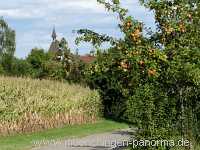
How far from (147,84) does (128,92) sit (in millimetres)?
1454

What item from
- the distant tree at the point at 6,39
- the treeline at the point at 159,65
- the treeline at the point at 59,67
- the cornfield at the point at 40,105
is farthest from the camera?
the distant tree at the point at 6,39

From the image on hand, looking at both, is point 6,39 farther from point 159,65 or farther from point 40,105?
point 159,65

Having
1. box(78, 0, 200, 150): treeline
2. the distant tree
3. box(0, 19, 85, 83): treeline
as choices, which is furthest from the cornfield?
the distant tree

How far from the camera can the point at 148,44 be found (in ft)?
39.9

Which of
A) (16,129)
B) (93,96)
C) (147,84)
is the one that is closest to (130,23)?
(147,84)

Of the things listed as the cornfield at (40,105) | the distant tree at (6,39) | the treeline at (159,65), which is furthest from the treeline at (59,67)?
the treeline at (159,65)

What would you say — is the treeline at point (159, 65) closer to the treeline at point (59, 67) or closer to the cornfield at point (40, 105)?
the cornfield at point (40, 105)

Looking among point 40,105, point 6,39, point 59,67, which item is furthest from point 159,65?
point 6,39

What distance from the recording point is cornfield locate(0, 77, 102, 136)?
88.6 ft

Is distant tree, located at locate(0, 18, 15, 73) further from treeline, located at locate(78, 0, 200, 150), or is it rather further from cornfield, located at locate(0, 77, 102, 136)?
treeline, located at locate(78, 0, 200, 150)

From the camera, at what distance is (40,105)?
29250 mm

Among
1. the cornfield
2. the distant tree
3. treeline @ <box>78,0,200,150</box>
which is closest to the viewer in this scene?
treeline @ <box>78,0,200,150</box>

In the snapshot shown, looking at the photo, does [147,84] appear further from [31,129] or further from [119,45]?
[31,129]

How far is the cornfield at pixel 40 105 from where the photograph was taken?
2700cm
